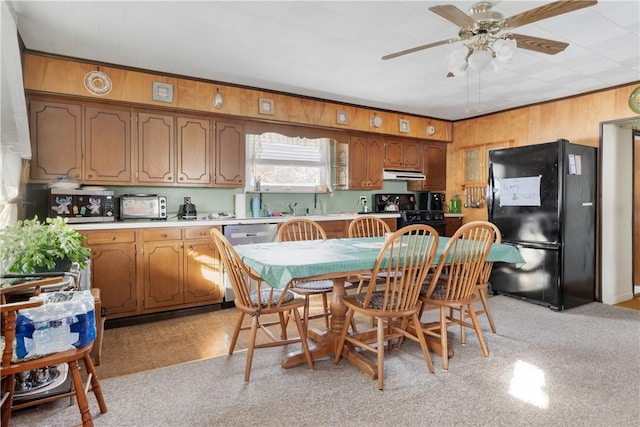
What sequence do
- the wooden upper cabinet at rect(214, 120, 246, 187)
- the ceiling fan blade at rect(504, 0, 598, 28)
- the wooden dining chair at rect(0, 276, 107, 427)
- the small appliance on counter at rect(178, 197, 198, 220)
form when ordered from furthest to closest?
1. the wooden upper cabinet at rect(214, 120, 246, 187)
2. the small appliance on counter at rect(178, 197, 198, 220)
3. the ceiling fan blade at rect(504, 0, 598, 28)
4. the wooden dining chair at rect(0, 276, 107, 427)

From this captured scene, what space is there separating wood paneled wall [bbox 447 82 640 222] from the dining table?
2681 millimetres

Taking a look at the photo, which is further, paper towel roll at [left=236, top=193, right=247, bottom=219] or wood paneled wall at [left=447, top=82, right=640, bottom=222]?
paper towel roll at [left=236, top=193, right=247, bottom=219]

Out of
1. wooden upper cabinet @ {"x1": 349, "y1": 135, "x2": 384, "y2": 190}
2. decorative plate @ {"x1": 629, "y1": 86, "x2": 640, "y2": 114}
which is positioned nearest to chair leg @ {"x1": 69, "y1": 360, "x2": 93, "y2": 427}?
wooden upper cabinet @ {"x1": 349, "y1": 135, "x2": 384, "y2": 190}

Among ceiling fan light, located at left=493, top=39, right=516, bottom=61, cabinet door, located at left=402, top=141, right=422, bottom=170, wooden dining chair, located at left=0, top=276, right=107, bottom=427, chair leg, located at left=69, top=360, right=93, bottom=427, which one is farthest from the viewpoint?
cabinet door, located at left=402, top=141, right=422, bottom=170

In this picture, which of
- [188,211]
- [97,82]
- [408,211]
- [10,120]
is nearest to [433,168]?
[408,211]

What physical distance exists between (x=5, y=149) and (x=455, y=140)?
558 centimetres

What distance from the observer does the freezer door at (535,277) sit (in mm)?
3883

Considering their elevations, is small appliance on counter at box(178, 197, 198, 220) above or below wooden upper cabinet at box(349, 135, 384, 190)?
below

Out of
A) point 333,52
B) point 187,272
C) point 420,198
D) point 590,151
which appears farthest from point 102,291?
point 590,151

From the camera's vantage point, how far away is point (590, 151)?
4.16 meters

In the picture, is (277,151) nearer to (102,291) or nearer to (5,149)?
(102,291)

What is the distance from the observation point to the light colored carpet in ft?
6.27

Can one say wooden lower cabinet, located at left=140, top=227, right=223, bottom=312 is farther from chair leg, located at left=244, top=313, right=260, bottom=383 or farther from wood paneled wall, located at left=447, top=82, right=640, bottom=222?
wood paneled wall, located at left=447, top=82, right=640, bottom=222

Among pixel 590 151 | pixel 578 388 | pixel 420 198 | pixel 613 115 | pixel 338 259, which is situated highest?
pixel 613 115
